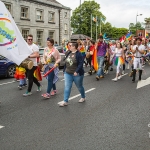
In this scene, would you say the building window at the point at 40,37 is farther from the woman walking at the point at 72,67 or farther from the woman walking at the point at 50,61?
the woman walking at the point at 72,67

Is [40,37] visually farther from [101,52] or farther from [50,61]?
[50,61]

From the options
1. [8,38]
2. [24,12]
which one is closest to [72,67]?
[8,38]

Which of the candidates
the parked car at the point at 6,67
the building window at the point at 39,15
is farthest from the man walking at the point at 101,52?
the building window at the point at 39,15

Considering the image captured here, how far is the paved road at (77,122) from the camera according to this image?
3961 mm

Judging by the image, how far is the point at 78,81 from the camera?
6.54 m

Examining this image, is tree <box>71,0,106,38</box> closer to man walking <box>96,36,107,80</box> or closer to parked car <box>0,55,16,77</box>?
parked car <box>0,55,16,77</box>

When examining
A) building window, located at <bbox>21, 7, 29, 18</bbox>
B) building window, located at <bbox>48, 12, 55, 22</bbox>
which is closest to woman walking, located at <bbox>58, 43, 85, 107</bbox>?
building window, located at <bbox>21, 7, 29, 18</bbox>

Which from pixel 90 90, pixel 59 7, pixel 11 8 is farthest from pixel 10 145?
pixel 59 7

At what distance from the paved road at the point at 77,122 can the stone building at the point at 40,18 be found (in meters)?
24.5

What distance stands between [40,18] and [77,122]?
32698 mm

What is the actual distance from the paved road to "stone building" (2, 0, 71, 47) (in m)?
24.5

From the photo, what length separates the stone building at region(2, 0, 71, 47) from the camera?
32.0m

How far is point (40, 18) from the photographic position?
A: 3594 centimetres

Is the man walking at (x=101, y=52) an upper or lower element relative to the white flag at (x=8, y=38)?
lower
